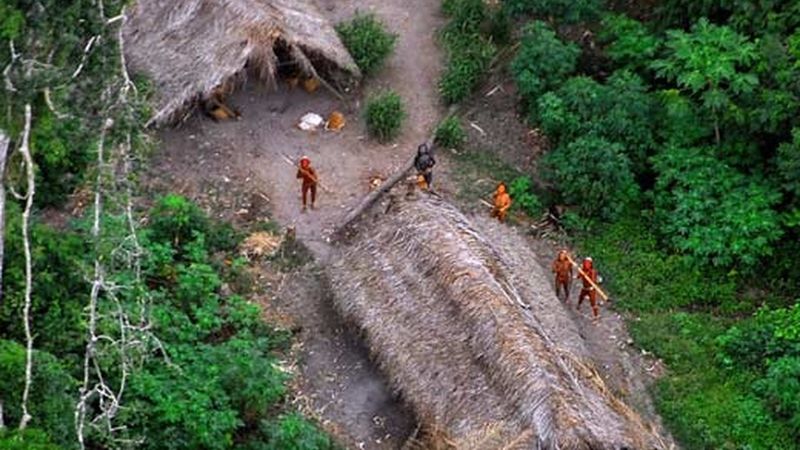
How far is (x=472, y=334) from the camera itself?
1388cm

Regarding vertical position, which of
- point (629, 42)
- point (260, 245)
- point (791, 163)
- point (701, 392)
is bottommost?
point (260, 245)

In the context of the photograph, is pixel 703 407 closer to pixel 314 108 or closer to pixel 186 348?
pixel 186 348

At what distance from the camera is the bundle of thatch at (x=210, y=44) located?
17234 mm

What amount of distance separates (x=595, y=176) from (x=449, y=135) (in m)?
2.21

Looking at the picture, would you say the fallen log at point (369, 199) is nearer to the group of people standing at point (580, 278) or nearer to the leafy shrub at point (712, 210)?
the group of people standing at point (580, 278)

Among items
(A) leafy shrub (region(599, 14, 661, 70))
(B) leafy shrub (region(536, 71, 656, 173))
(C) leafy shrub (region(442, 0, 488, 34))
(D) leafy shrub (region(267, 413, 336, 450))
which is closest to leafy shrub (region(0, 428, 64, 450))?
(D) leafy shrub (region(267, 413, 336, 450))

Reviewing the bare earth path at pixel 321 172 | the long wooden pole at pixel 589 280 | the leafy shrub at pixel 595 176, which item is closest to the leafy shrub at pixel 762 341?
the long wooden pole at pixel 589 280

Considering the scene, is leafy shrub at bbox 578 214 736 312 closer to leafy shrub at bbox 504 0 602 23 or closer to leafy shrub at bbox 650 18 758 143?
leafy shrub at bbox 650 18 758 143

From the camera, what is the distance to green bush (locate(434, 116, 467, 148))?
1820 centimetres

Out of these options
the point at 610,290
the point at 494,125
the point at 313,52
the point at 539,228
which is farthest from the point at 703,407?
the point at 313,52

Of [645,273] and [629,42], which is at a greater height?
[629,42]

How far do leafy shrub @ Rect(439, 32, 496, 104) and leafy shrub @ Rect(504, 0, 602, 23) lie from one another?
0.86 metres

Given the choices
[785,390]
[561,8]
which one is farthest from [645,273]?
[561,8]

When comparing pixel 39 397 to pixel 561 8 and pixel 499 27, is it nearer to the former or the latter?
pixel 561 8
